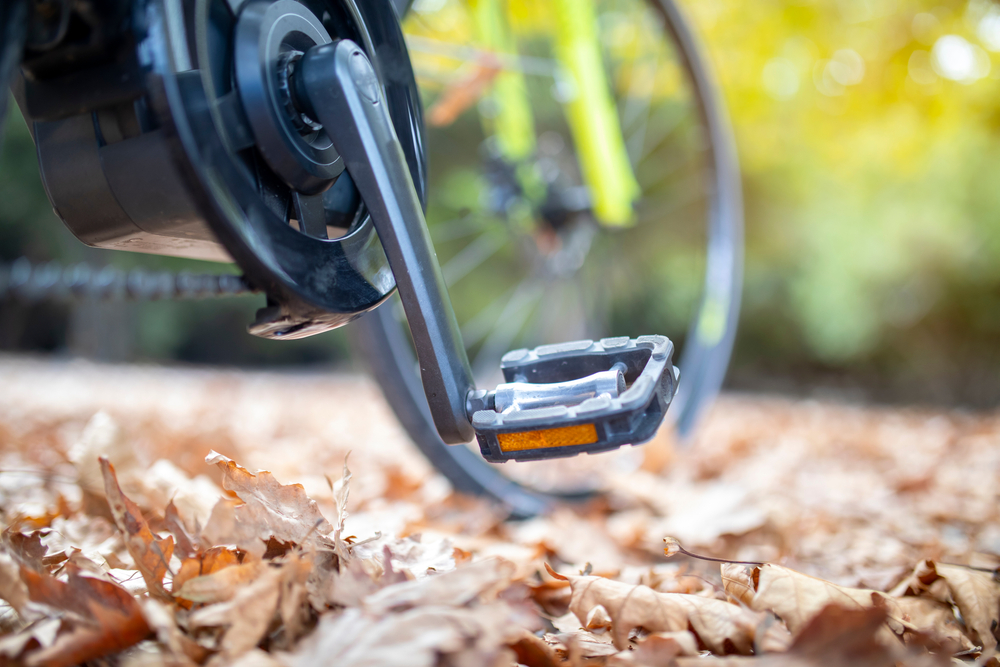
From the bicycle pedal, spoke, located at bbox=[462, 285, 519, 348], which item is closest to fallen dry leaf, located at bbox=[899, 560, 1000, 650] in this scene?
the bicycle pedal

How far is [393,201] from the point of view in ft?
1.65

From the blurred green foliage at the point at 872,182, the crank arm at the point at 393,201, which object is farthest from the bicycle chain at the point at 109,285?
the blurred green foliage at the point at 872,182

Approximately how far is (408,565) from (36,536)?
29 centimetres

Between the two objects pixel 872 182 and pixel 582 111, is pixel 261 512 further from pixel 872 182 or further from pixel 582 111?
pixel 872 182

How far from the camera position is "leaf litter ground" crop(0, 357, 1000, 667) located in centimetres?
39

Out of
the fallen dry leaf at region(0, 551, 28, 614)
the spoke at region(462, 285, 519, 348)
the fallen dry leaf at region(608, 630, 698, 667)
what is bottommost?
the spoke at region(462, 285, 519, 348)

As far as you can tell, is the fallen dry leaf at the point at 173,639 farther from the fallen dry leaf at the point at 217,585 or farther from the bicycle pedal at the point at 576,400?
the bicycle pedal at the point at 576,400

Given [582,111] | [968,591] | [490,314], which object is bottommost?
[490,314]

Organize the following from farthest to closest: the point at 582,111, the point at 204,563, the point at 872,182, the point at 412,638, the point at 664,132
A: the point at 664,132
the point at 872,182
the point at 582,111
the point at 204,563
the point at 412,638

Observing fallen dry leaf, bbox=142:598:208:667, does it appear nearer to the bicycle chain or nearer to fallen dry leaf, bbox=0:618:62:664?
fallen dry leaf, bbox=0:618:62:664

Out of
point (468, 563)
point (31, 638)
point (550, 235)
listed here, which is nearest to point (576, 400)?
point (468, 563)

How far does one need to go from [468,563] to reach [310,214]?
31cm

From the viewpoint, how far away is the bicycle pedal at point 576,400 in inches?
18.2

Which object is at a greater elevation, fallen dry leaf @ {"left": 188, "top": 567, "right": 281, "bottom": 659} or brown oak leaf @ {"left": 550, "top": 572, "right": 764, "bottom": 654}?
fallen dry leaf @ {"left": 188, "top": 567, "right": 281, "bottom": 659}
